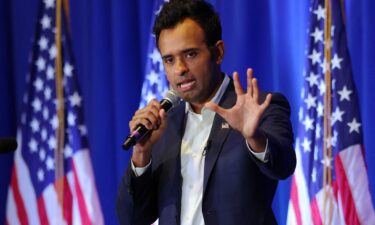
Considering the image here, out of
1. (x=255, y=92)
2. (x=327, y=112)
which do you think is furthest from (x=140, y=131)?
(x=327, y=112)

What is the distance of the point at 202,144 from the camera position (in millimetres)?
1749

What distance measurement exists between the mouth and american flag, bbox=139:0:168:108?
1357mm

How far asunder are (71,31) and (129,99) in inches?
21.3

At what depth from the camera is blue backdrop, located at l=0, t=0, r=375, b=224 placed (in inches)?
107

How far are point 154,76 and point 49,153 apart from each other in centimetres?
82

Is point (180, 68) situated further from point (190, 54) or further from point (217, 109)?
point (217, 109)

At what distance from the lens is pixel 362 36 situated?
271cm

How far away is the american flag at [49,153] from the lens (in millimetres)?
3383

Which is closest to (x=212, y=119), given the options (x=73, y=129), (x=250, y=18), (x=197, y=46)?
(x=197, y=46)

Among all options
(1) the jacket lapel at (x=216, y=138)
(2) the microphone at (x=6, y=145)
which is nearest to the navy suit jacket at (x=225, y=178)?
(1) the jacket lapel at (x=216, y=138)

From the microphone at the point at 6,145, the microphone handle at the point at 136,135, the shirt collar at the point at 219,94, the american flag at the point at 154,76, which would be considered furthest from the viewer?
the american flag at the point at 154,76

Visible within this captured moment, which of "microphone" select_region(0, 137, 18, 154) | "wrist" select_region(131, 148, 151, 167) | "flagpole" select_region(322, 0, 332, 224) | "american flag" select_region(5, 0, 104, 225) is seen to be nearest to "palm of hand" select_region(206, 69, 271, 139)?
"wrist" select_region(131, 148, 151, 167)

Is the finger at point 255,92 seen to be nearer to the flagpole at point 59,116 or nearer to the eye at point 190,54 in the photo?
the eye at point 190,54

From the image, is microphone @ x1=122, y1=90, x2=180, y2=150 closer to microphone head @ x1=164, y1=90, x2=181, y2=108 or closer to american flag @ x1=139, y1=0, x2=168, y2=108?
microphone head @ x1=164, y1=90, x2=181, y2=108
